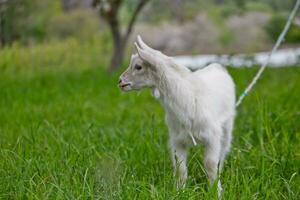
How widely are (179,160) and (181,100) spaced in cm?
38

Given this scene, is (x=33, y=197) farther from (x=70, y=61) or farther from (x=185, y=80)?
(x=70, y=61)

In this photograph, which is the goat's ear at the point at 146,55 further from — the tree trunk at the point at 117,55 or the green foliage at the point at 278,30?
the green foliage at the point at 278,30

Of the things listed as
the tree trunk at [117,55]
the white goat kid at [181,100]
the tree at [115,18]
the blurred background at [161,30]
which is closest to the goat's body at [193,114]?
the white goat kid at [181,100]

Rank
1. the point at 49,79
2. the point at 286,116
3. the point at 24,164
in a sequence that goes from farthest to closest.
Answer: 1. the point at 49,79
2. the point at 286,116
3. the point at 24,164

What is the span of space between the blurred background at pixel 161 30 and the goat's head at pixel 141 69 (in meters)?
11.1

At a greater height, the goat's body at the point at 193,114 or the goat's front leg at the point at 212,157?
the goat's body at the point at 193,114

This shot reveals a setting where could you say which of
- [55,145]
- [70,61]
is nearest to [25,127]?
[55,145]

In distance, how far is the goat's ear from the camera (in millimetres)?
2910

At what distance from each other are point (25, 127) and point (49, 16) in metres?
13.7

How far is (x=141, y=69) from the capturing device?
3012 millimetres

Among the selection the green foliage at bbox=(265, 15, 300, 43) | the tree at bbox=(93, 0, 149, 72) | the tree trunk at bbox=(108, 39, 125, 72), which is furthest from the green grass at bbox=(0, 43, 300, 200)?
the green foliage at bbox=(265, 15, 300, 43)

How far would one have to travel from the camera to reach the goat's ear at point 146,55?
2.91m

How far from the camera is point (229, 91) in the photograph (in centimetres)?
346

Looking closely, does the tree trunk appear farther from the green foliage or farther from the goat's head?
the goat's head
